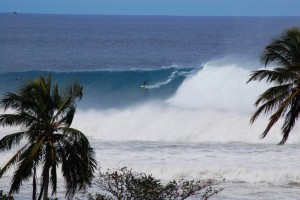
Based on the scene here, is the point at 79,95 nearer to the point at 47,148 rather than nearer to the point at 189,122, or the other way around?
the point at 47,148

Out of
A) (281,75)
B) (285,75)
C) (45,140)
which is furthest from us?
(281,75)

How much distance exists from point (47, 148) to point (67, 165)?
2.00ft

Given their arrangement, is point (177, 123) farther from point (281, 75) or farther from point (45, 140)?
point (45, 140)

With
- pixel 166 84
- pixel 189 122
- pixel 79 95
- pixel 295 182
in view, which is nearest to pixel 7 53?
pixel 166 84

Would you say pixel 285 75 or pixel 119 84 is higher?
pixel 119 84

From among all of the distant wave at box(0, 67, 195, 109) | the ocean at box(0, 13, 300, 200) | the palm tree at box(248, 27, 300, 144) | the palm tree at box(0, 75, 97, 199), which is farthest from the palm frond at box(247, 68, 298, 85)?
the distant wave at box(0, 67, 195, 109)

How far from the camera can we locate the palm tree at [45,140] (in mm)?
15523

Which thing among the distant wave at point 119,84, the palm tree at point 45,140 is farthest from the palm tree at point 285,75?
the distant wave at point 119,84

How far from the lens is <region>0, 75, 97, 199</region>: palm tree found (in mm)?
15523

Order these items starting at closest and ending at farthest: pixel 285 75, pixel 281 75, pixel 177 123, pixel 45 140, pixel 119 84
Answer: pixel 45 140, pixel 285 75, pixel 281 75, pixel 177 123, pixel 119 84

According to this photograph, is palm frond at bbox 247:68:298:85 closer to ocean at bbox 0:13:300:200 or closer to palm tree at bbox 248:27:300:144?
palm tree at bbox 248:27:300:144

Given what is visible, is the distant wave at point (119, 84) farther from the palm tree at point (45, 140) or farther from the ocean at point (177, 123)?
the palm tree at point (45, 140)

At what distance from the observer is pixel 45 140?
50.8 ft

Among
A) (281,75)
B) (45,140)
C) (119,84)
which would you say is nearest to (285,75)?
(281,75)
